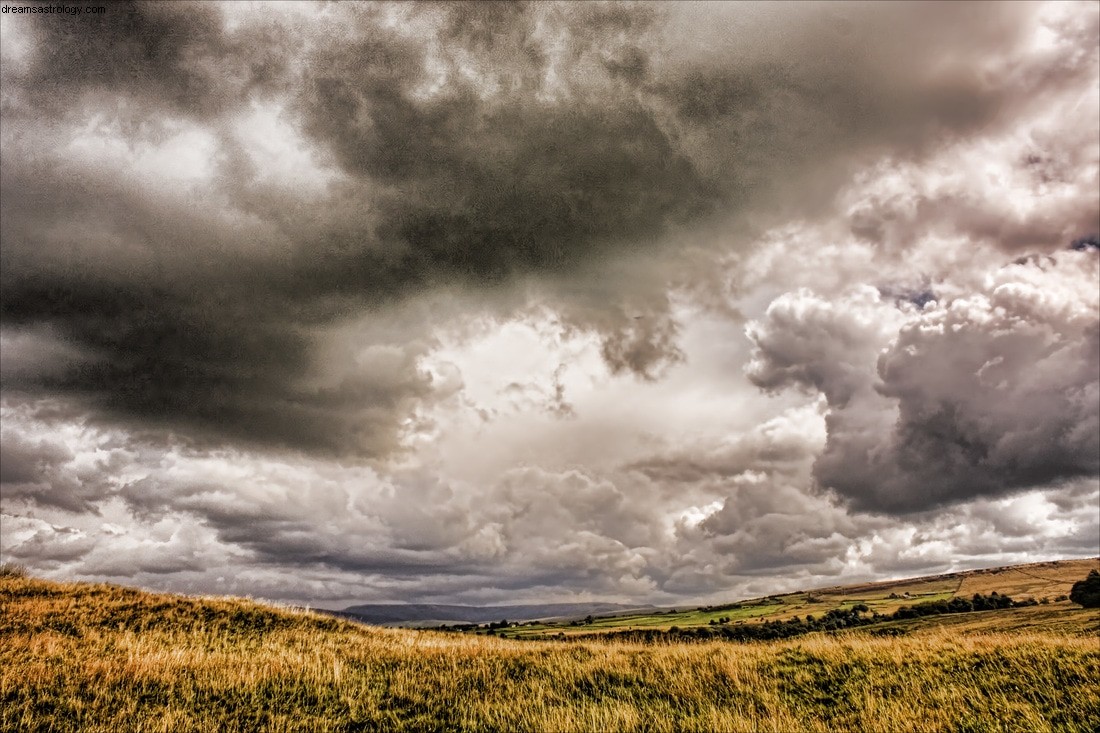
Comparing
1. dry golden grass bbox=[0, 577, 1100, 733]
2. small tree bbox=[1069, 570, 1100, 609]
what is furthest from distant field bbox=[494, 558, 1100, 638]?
dry golden grass bbox=[0, 577, 1100, 733]

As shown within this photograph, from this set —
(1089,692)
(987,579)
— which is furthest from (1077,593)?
(987,579)

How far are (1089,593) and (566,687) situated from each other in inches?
3754

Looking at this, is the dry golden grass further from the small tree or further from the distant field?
the distant field

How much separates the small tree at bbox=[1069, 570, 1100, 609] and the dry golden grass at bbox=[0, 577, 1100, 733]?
2915 inches

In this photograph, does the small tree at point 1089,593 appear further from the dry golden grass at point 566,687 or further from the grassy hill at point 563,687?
the dry golden grass at point 566,687

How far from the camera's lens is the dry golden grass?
12758mm

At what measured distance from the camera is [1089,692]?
51.9ft

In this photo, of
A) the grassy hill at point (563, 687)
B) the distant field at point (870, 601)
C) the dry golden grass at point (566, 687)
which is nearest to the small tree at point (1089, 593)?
the distant field at point (870, 601)

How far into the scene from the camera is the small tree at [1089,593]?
7456cm

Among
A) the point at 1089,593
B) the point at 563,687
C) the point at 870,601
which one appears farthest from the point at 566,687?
the point at 870,601

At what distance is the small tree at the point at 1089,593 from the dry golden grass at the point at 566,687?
74.0 metres

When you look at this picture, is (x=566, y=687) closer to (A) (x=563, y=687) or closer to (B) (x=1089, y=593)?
(A) (x=563, y=687)

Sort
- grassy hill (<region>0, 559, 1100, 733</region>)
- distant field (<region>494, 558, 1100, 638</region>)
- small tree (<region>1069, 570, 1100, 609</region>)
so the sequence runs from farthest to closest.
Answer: distant field (<region>494, 558, 1100, 638</region>)
small tree (<region>1069, 570, 1100, 609</region>)
grassy hill (<region>0, 559, 1100, 733</region>)

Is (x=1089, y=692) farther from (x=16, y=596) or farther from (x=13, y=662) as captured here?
(x=16, y=596)
